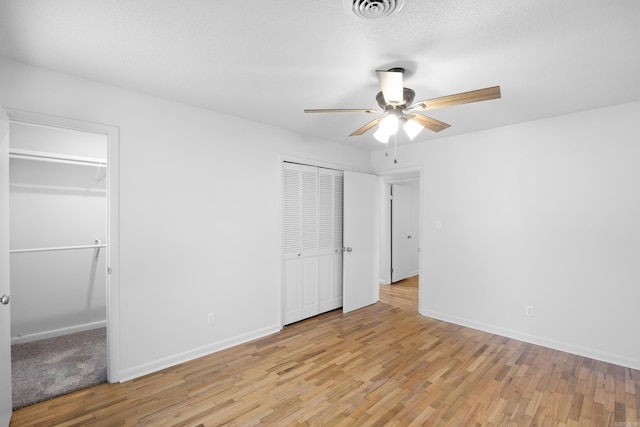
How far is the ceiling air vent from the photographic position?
4.66ft

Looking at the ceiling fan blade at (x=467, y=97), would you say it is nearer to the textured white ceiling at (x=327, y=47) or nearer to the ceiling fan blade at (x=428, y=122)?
the ceiling fan blade at (x=428, y=122)

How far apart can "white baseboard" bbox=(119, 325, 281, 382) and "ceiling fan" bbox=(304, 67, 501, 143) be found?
97.2 inches

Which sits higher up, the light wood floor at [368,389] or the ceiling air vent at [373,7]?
the ceiling air vent at [373,7]

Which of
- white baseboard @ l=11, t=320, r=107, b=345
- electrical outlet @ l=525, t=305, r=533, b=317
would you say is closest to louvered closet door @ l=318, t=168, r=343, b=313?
electrical outlet @ l=525, t=305, r=533, b=317

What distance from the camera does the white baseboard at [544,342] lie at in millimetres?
2781

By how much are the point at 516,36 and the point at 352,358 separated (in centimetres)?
283

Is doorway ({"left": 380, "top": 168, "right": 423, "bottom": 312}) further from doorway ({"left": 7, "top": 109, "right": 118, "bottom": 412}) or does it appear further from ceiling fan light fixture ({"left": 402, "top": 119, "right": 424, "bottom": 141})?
doorway ({"left": 7, "top": 109, "right": 118, "bottom": 412})

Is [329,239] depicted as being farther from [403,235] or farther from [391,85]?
[391,85]

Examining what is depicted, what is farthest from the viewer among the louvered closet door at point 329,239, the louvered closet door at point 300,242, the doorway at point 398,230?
the doorway at point 398,230

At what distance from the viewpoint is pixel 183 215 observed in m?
2.81

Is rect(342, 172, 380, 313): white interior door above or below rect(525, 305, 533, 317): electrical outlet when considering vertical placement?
above

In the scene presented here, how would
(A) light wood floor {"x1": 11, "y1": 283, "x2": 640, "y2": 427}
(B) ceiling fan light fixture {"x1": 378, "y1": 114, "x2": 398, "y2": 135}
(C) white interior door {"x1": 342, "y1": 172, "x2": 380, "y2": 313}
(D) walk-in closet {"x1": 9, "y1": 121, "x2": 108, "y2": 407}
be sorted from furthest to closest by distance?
(C) white interior door {"x1": 342, "y1": 172, "x2": 380, "y2": 313} < (D) walk-in closet {"x1": 9, "y1": 121, "x2": 108, "y2": 407} < (B) ceiling fan light fixture {"x1": 378, "y1": 114, "x2": 398, "y2": 135} < (A) light wood floor {"x1": 11, "y1": 283, "x2": 640, "y2": 427}

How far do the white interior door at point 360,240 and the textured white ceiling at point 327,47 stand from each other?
1.86m

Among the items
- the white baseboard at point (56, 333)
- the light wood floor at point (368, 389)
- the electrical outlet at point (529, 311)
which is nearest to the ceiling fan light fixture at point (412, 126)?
the light wood floor at point (368, 389)
